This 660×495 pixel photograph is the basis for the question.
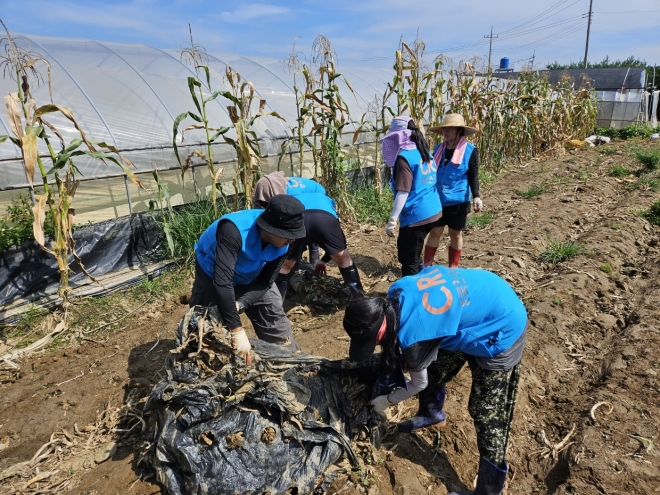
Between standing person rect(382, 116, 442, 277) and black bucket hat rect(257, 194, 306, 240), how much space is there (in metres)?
1.51

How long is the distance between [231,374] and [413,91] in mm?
6488

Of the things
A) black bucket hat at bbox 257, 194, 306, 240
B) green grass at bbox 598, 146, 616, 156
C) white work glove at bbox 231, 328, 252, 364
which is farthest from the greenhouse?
white work glove at bbox 231, 328, 252, 364

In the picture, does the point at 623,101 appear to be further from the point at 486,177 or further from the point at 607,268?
the point at 607,268

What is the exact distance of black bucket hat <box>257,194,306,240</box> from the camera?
2.47 metres

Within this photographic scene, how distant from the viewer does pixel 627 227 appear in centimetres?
602

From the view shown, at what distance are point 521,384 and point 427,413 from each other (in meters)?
0.91

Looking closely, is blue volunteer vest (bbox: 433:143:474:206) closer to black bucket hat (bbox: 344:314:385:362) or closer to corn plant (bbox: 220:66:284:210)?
corn plant (bbox: 220:66:284:210)

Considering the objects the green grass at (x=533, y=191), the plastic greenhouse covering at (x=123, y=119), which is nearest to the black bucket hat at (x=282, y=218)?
the plastic greenhouse covering at (x=123, y=119)

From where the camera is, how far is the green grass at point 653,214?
6.44 m

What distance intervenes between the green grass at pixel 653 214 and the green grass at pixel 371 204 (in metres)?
3.70

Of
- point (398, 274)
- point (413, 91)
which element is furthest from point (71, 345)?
point (413, 91)

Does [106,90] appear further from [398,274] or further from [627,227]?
[627,227]

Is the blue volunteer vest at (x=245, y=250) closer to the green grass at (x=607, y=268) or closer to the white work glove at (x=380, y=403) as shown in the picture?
the white work glove at (x=380, y=403)

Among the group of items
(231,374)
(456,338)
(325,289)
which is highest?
(456,338)
